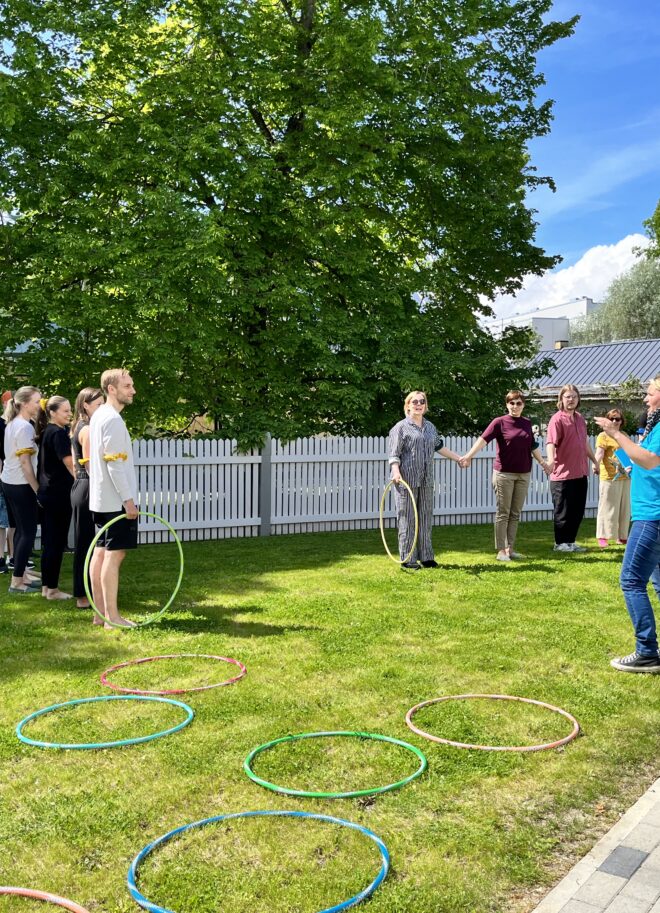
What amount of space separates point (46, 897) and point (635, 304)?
61584mm

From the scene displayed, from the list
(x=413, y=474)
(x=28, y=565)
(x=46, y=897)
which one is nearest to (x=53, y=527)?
(x=28, y=565)

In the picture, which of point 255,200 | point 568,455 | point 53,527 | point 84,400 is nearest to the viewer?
point 84,400

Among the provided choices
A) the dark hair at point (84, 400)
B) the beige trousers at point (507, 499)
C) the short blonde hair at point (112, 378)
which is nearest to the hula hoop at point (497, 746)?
the short blonde hair at point (112, 378)

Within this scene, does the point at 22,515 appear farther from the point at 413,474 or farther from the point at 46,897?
the point at 46,897

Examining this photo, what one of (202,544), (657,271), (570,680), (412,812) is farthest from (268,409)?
(657,271)

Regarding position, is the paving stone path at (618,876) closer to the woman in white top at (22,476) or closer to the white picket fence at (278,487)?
the woman in white top at (22,476)

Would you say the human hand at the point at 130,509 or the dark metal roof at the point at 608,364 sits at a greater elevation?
the dark metal roof at the point at 608,364

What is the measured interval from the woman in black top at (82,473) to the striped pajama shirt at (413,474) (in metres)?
3.72

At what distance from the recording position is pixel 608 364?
3506 centimetres

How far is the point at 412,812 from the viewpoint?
3600mm

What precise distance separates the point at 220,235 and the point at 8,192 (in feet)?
11.5

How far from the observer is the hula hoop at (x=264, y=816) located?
285 cm

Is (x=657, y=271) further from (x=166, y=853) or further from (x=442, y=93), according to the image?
(x=166, y=853)

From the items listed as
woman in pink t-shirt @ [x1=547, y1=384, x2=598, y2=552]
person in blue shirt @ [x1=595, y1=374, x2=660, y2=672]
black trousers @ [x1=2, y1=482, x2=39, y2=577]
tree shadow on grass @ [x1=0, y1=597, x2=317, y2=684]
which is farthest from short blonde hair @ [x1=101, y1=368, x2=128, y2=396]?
woman in pink t-shirt @ [x1=547, y1=384, x2=598, y2=552]
